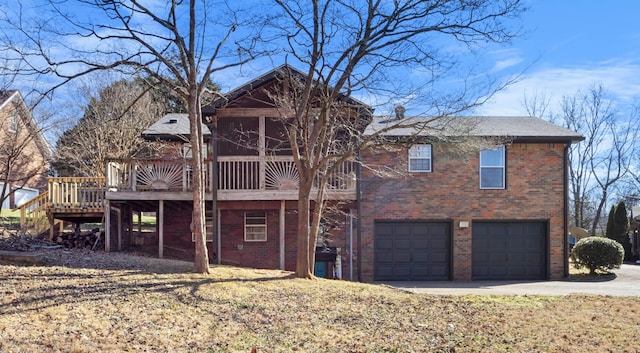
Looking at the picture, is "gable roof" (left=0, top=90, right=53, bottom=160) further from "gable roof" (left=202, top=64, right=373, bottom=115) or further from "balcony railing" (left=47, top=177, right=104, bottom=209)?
"gable roof" (left=202, top=64, right=373, bottom=115)

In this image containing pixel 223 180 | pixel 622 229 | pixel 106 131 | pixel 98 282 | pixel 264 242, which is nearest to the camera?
pixel 98 282

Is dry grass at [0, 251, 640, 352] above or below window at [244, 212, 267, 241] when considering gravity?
below

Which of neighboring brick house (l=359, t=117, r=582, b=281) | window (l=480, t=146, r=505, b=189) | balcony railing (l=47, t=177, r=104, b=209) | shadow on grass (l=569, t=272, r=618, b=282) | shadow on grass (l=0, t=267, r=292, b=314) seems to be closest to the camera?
shadow on grass (l=0, t=267, r=292, b=314)

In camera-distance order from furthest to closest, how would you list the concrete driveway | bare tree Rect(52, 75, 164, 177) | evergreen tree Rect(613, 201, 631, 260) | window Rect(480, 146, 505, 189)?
evergreen tree Rect(613, 201, 631, 260)
bare tree Rect(52, 75, 164, 177)
window Rect(480, 146, 505, 189)
the concrete driveway

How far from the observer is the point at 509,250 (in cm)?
1688

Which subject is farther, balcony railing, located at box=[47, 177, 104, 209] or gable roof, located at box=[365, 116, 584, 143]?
balcony railing, located at box=[47, 177, 104, 209]

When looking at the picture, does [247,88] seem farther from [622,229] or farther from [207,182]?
[622,229]

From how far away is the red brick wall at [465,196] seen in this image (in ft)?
53.6

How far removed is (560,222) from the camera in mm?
16719

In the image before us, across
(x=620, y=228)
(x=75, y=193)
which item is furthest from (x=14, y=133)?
(x=620, y=228)

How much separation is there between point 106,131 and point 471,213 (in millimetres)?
14350

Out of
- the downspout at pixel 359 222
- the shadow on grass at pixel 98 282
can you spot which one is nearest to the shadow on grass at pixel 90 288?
the shadow on grass at pixel 98 282

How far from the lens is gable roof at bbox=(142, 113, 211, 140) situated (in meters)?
16.0

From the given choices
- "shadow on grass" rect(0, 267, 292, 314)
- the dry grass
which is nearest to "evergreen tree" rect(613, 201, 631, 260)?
the dry grass
